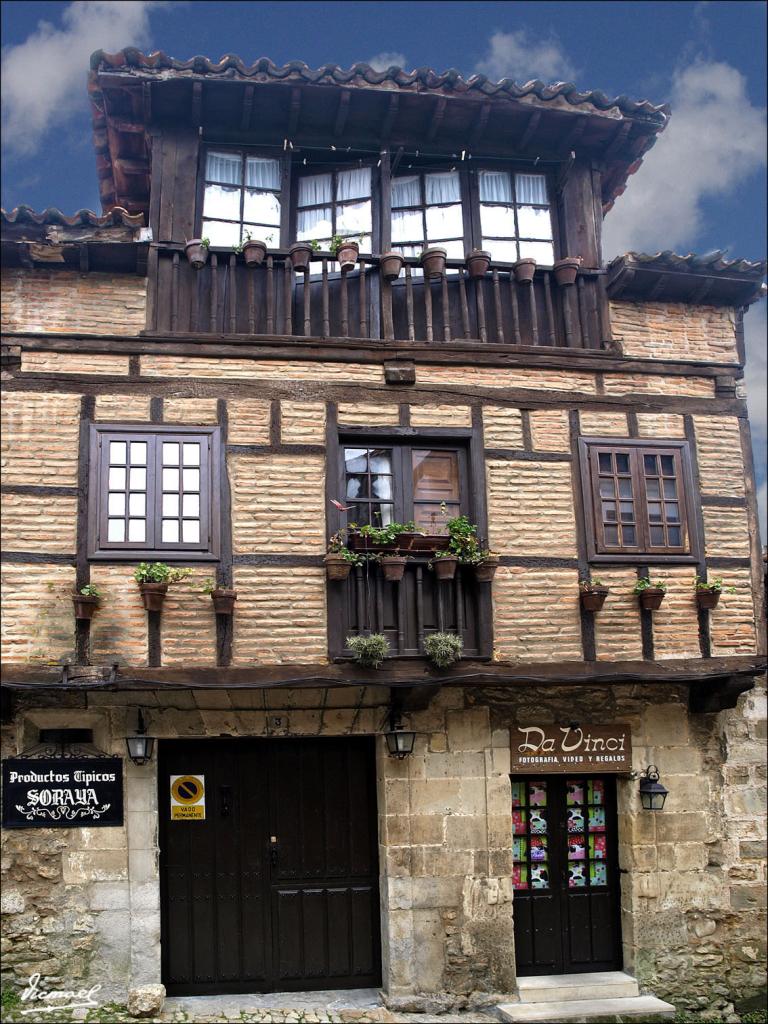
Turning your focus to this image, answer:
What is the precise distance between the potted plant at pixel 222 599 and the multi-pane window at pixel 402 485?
4.29 feet

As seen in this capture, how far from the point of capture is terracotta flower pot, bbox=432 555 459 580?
8.96 m

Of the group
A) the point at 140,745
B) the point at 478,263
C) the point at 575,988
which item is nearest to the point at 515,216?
the point at 478,263

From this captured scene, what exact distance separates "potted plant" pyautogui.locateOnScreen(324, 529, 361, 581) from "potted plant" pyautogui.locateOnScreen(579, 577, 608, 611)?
6.97 ft

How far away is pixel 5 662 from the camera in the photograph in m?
8.60

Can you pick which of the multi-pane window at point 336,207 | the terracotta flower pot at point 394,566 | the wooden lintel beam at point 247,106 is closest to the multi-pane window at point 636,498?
the terracotta flower pot at point 394,566

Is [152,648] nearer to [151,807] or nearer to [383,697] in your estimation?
[151,807]

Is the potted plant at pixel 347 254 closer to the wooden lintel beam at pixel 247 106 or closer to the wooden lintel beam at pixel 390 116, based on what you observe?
the wooden lintel beam at pixel 390 116

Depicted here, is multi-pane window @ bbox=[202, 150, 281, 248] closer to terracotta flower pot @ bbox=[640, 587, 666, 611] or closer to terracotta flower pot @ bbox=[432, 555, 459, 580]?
terracotta flower pot @ bbox=[432, 555, 459, 580]

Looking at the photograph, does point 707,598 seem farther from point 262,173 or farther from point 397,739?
point 262,173

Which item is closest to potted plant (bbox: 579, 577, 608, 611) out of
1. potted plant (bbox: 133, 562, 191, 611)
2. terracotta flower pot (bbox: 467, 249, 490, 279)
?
terracotta flower pot (bbox: 467, 249, 490, 279)

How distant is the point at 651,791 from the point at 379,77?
285 inches

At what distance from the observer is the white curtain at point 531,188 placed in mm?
10984

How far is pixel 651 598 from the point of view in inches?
373

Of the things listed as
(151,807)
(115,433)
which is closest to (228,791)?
(151,807)
